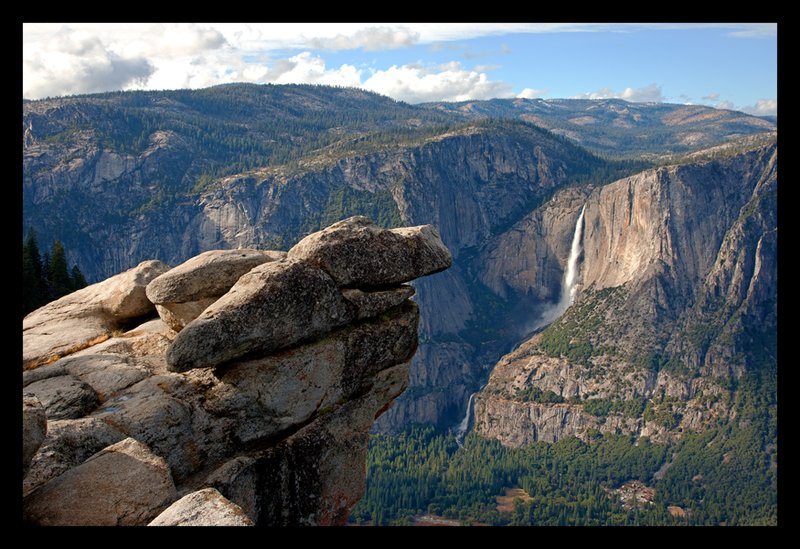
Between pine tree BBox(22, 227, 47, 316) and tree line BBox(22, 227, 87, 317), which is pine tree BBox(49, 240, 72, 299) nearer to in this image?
tree line BBox(22, 227, 87, 317)

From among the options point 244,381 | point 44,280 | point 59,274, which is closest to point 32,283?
point 44,280

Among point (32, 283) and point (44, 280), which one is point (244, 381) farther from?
point (44, 280)

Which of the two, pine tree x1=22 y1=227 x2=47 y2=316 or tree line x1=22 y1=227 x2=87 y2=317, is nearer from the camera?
pine tree x1=22 y1=227 x2=47 y2=316

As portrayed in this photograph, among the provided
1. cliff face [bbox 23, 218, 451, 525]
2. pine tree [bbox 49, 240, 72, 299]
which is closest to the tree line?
pine tree [bbox 49, 240, 72, 299]

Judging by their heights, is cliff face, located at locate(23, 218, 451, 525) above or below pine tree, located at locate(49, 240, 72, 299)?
below

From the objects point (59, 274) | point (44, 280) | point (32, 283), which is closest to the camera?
point (32, 283)

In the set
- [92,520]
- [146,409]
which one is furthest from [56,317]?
[92,520]

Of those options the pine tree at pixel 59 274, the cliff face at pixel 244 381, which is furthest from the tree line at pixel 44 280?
the cliff face at pixel 244 381

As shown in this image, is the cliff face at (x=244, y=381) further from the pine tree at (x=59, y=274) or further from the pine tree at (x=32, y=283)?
the pine tree at (x=59, y=274)
